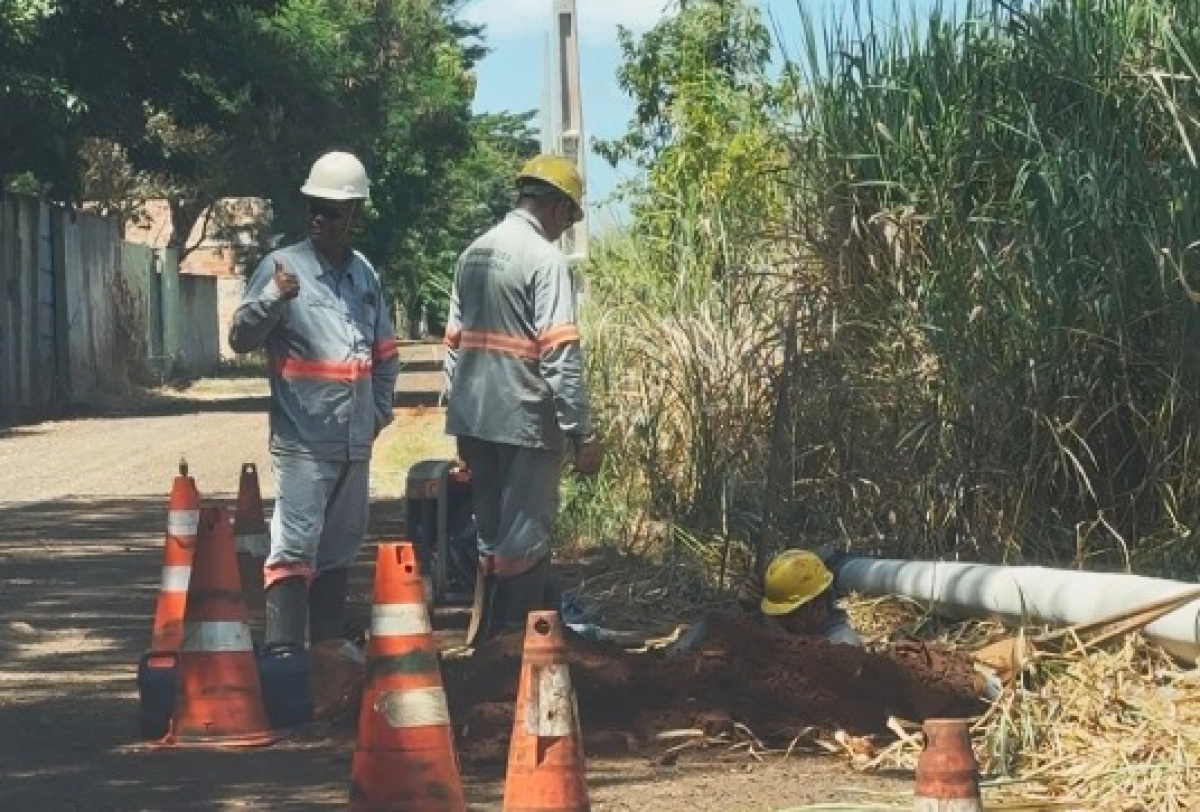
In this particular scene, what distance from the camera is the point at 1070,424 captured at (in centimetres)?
954

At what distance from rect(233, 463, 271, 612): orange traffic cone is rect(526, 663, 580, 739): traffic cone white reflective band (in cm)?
391

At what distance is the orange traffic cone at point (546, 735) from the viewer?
584 cm

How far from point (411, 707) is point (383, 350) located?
107 inches

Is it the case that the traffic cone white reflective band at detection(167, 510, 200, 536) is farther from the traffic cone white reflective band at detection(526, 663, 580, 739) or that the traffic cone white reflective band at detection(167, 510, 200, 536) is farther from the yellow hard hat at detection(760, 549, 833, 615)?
the traffic cone white reflective band at detection(526, 663, 580, 739)

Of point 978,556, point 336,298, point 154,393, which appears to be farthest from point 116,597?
point 154,393

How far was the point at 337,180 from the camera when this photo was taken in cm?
859

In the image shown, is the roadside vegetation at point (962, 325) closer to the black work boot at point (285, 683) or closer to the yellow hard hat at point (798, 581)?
the yellow hard hat at point (798, 581)

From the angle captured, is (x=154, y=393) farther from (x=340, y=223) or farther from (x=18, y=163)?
(x=340, y=223)

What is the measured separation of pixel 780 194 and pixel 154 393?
27725 millimetres

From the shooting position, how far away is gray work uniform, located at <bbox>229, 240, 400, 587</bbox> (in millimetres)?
8477

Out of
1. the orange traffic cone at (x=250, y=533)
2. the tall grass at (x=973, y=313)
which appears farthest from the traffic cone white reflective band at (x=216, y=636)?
the tall grass at (x=973, y=313)

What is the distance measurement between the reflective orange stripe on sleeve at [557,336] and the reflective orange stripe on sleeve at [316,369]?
0.70 m

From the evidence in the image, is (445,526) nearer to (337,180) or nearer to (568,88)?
(337,180)

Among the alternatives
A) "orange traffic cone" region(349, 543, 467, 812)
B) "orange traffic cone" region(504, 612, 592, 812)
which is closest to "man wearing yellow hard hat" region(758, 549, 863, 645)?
"orange traffic cone" region(349, 543, 467, 812)
